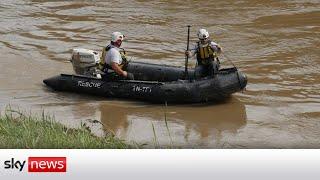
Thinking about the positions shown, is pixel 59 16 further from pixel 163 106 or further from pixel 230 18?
pixel 163 106

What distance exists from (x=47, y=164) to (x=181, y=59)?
A: 1022cm

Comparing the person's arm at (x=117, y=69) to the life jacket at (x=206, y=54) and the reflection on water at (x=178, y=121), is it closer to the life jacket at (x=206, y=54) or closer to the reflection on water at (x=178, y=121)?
the reflection on water at (x=178, y=121)

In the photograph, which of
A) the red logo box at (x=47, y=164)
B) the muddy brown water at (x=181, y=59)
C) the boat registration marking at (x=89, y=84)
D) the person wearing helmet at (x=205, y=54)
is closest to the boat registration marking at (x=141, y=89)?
the muddy brown water at (x=181, y=59)

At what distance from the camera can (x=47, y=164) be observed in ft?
15.9

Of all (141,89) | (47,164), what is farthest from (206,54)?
(47,164)

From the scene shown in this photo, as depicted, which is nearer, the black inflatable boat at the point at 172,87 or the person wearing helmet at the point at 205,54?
the black inflatable boat at the point at 172,87

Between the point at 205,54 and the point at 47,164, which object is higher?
the point at 47,164

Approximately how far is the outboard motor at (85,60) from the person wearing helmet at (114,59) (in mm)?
419

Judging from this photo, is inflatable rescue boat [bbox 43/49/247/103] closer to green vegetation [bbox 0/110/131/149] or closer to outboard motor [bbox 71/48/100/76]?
outboard motor [bbox 71/48/100/76]

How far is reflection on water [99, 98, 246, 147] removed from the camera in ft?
30.8

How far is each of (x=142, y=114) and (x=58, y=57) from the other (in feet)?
16.5

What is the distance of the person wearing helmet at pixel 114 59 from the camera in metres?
10.9

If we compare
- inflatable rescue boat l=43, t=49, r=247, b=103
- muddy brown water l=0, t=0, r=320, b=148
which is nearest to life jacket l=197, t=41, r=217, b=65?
inflatable rescue boat l=43, t=49, r=247, b=103

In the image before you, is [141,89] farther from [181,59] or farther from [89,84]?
[181,59]
